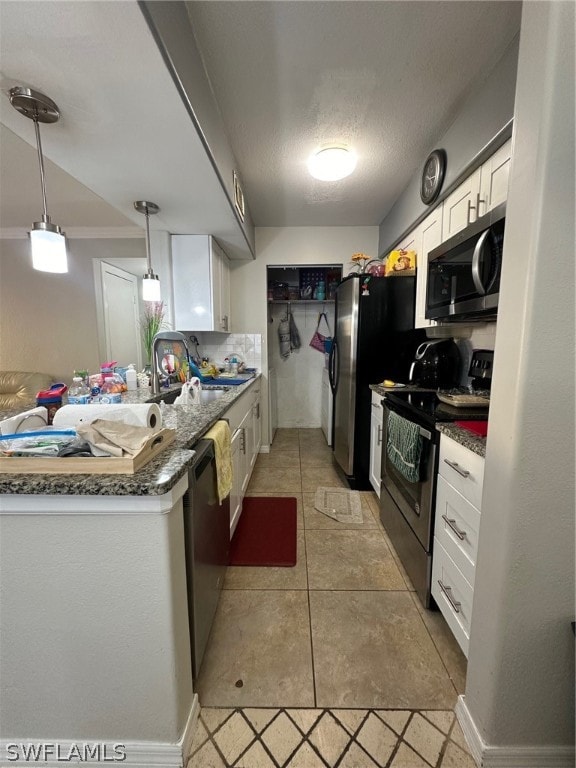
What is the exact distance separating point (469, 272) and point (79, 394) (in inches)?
81.2

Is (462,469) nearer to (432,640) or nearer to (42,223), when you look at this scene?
(432,640)

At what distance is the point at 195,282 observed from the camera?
8.54 feet

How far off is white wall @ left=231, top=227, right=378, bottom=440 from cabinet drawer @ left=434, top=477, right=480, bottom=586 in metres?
2.33

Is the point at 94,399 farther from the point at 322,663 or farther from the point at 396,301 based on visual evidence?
the point at 396,301

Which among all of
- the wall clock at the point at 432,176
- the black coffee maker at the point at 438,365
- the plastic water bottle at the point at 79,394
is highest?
the wall clock at the point at 432,176

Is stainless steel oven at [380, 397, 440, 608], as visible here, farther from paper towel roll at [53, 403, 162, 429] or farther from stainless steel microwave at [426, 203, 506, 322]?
paper towel roll at [53, 403, 162, 429]

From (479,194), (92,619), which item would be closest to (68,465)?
(92,619)

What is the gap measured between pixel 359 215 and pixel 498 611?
316 centimetres

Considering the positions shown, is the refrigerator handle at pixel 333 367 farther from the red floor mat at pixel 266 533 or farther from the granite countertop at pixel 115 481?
the granite countertop at pixel 115 481

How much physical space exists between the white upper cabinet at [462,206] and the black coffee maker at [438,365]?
710mm

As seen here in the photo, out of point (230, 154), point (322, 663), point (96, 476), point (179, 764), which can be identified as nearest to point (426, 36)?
point (230, 154)

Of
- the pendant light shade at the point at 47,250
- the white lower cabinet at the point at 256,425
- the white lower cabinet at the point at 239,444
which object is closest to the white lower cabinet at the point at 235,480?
the white lower cabinet at the point at 239,444

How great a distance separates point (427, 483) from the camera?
1.37 m

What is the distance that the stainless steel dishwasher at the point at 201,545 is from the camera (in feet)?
3.17
